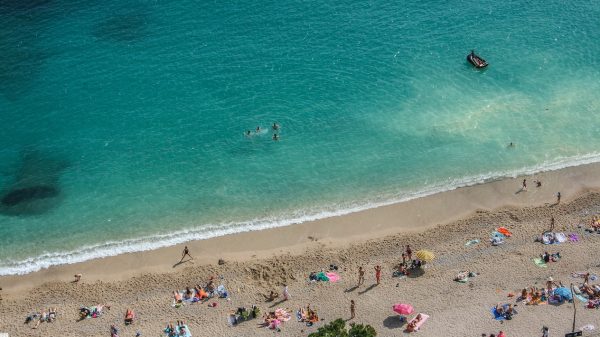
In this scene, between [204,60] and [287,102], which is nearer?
[287,102]

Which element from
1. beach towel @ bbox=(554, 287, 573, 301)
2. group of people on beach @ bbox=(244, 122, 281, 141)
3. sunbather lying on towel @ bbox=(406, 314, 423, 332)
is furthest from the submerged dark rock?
beach towel @ bbox=(554, 287, 573, 301)

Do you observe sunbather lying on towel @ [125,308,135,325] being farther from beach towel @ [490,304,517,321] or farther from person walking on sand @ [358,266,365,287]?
beach towel @ [490,304,517,321]

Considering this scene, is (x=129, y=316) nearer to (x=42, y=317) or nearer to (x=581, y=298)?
(x=42, y=317)

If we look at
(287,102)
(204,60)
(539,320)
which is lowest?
(539,320)

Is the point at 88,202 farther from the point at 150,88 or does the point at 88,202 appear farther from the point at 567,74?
the point at 567,74

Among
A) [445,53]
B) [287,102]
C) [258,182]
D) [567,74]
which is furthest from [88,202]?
[567,74]

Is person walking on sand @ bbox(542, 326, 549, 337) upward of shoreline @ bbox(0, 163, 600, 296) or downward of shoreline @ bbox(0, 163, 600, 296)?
downward
